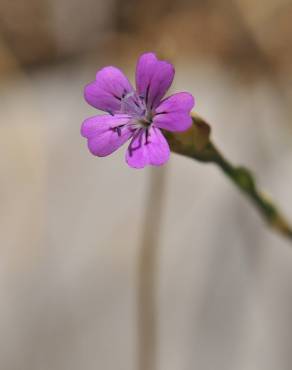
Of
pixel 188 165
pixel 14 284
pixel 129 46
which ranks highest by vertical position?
pixel 129 46

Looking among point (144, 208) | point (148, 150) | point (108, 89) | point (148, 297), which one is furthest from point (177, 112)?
point (144, 208)

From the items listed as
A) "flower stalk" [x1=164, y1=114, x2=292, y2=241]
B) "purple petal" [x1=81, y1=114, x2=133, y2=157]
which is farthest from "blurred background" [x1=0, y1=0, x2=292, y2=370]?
"purple petal" [x1=81, y1=114, x2=133, y2=157]

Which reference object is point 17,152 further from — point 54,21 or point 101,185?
point 54,21

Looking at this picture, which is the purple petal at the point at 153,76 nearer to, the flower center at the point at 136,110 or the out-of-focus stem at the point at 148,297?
the flower center at the point at 136,110

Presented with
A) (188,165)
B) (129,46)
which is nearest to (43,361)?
(188,165)

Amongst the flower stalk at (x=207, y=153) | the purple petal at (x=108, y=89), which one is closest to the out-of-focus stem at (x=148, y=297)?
the flower stalk at (x=207, y=153)

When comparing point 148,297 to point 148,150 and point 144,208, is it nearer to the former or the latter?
point 144,208
